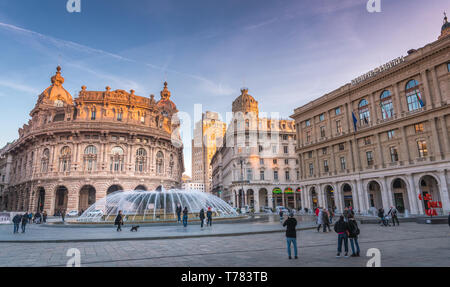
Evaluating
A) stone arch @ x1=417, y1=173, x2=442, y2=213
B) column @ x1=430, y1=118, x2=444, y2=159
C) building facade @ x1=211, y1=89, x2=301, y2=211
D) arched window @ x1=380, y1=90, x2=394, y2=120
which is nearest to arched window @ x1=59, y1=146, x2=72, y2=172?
building facade @ x1=211, y1=89, x2=301, y2=211

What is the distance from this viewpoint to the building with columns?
101 ft

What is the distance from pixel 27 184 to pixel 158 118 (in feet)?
94.0

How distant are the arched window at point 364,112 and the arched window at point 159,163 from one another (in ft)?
125

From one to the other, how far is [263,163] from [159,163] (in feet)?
75.9

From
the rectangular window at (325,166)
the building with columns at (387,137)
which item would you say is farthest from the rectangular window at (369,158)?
the rectangular window at (325,166)

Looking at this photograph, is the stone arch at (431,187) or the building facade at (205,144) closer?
the stone arch at (431,187)

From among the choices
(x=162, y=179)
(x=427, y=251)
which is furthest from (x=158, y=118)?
(x=427, y=251)

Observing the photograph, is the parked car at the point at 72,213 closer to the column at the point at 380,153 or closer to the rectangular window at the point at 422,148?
the column at the point at 380,153

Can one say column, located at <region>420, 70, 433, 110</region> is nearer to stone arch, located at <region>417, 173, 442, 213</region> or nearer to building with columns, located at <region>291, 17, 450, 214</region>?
building with columns, located at <region>291, 17, 450, 214</region>

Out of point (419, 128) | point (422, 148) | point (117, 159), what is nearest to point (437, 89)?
point (419, 128)

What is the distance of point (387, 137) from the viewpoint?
36312 mm

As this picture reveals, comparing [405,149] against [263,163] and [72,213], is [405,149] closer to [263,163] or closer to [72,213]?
[263,163]

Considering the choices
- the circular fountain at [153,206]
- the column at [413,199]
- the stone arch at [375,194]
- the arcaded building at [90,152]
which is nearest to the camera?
the circular fountain at [153,206]

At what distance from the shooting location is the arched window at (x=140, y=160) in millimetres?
52828
